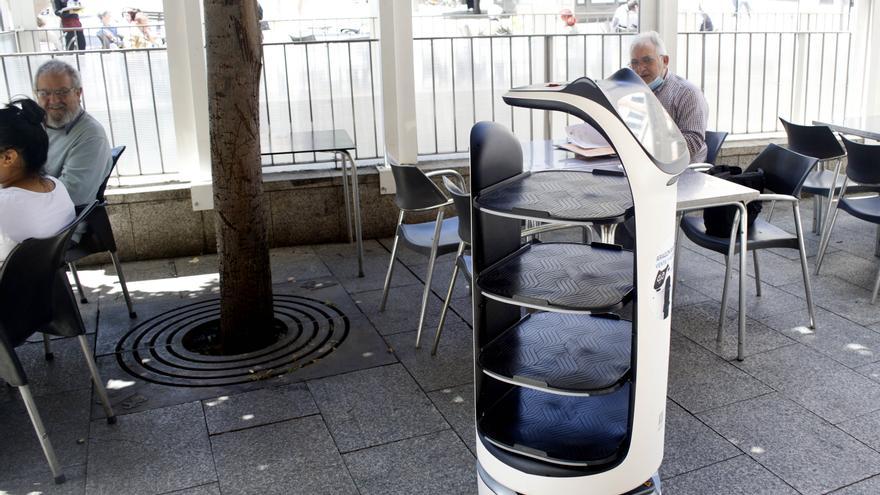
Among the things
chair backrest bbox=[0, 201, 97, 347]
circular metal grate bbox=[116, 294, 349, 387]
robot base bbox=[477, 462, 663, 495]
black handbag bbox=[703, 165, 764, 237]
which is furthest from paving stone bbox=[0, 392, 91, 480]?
black handbag bbox=[703, 165, 764, 237]

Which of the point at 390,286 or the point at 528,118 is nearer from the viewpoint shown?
the point at 390,286

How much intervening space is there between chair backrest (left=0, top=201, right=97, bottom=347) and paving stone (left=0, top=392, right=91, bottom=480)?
0.48 m

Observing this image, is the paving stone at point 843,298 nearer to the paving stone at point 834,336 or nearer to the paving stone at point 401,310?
the paving stone at point 834,336

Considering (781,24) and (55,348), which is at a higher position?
(781,24)

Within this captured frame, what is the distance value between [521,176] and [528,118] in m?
4.63

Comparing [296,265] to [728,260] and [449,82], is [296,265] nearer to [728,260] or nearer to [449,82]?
[449,82]

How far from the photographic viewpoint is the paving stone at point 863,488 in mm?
2850

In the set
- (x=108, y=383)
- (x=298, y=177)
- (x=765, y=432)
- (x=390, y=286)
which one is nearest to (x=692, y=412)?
(x=765, y=432)

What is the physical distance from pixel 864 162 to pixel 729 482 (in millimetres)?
2624

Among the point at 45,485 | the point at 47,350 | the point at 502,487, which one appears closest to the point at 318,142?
the point at 47,350

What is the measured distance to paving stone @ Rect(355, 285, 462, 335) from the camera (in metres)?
4.54

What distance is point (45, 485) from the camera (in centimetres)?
309

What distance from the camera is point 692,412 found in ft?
11.4

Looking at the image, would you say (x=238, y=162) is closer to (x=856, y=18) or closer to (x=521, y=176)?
(x=521, y=176)
